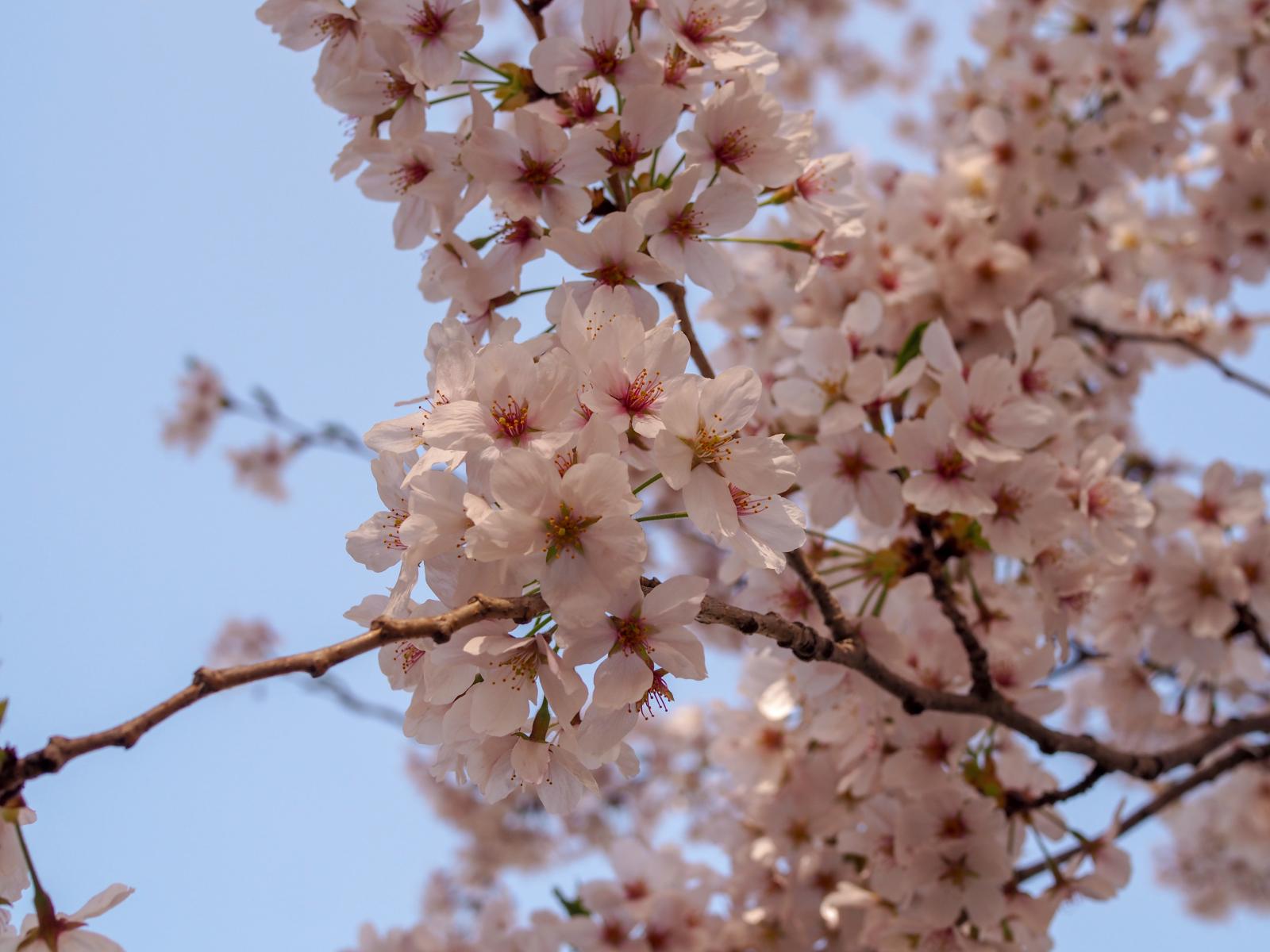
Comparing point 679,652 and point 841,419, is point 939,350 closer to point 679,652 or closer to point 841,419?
point 841,419

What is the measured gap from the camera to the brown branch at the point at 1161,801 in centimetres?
238

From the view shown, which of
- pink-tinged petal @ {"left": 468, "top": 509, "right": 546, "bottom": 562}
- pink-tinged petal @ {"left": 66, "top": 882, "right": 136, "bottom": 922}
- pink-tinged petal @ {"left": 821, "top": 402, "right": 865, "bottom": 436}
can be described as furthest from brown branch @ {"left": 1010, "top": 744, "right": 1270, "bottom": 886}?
pink-tinged petal @ {"left": 66, "top": 882, "right": 136, "bottom": 922}

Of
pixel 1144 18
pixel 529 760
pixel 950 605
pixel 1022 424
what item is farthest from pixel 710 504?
pixel 1144 18

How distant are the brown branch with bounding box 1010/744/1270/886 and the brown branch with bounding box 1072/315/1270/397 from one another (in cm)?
132

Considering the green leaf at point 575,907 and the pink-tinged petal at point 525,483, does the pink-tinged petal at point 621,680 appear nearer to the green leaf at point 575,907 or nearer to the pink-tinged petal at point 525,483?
the pink-tinged petal at point 525,483

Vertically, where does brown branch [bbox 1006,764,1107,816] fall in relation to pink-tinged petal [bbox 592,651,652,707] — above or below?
above

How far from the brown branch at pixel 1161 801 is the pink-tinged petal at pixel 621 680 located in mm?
1601

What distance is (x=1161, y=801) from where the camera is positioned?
2473mm

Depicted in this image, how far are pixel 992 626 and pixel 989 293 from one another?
1.24 m

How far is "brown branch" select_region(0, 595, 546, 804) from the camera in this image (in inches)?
37.0

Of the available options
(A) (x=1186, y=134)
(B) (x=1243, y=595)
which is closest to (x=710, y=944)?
(B) (x=1243, y=595)

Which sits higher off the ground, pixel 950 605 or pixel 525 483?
pixel 950 605

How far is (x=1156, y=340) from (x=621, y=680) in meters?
3.10

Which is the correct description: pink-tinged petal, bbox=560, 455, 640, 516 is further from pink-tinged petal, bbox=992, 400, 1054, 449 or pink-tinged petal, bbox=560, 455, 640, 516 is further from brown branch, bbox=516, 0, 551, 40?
pink-tinged petal, bbox=992, 400, 1054, 449
